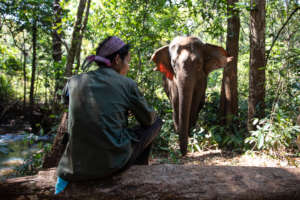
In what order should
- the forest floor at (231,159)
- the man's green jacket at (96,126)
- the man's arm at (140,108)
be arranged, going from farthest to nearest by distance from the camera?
the forest floor at (231,159) < the man's arm at (140,108) < the man's green jacket at (96,126)

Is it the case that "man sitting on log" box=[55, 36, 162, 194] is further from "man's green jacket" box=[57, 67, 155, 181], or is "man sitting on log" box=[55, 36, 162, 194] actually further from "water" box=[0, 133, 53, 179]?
"water" box=[0, 133, 53, 179]

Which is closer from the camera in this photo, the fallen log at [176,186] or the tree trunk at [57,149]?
the fallen log at [176,186]

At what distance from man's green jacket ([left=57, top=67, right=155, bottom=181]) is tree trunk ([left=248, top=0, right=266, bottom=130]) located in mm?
3166

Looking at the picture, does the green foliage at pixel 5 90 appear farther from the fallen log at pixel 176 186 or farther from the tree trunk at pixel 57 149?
the fallen log at pixel 176 186

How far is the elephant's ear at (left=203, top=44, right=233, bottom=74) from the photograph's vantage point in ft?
17.9

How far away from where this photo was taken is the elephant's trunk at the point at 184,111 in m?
4.62

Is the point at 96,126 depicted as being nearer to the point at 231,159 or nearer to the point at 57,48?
the point at 231,159

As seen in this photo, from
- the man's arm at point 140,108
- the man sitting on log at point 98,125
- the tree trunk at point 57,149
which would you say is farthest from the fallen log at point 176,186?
the tree trunk at point 57,149

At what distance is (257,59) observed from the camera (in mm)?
4461

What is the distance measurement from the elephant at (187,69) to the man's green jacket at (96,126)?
2.70 meters

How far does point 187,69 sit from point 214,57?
102cm

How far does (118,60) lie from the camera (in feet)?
7.63

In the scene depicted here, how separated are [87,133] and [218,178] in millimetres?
1213

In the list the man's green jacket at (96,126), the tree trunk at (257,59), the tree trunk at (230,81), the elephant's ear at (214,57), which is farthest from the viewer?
the tree trunk at (230,81)
